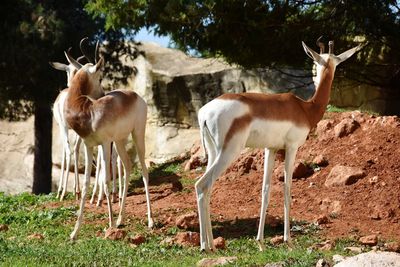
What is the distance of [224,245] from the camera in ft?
32.9

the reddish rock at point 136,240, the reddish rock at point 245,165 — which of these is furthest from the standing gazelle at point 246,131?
the reddish rock at point 245,165

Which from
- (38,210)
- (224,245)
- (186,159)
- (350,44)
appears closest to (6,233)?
(38,210)

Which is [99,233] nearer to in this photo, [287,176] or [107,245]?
[107,245]

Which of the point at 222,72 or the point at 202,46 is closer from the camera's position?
the point at 202,46

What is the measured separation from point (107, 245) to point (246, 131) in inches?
92.5

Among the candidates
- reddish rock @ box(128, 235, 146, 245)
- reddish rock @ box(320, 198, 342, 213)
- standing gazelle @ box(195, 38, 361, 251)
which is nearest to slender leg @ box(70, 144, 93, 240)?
reddish rock @ box(128, 235, 146, 245)

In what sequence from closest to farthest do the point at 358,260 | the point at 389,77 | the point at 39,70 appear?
the point at 358,260, the point at 389,77, the point at 39,70

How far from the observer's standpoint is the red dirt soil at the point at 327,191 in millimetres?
11609

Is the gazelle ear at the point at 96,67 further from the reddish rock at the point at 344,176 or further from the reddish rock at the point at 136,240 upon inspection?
the reddish rock at the point at 344,176

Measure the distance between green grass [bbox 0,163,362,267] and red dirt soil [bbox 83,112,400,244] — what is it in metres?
0.34

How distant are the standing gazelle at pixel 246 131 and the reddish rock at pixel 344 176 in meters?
2.90

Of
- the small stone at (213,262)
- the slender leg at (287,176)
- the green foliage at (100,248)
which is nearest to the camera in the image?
the small stone at (213,262)

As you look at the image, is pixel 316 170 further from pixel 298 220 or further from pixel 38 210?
pixel 38 210

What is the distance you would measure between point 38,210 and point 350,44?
634cm
